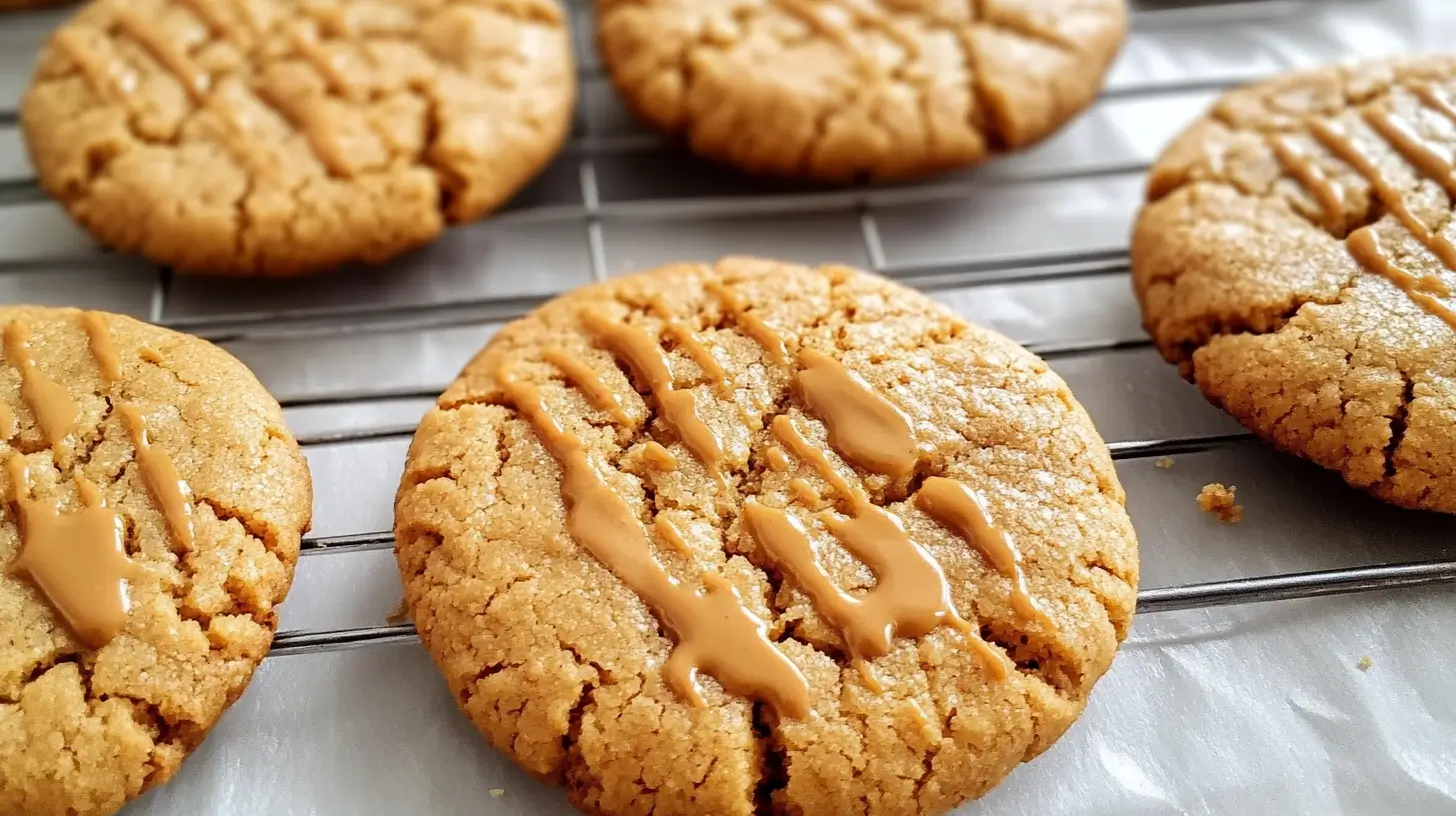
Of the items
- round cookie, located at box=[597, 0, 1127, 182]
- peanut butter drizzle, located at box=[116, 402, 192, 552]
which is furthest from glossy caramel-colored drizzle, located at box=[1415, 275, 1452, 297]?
peanut butter drizzle, located at box=[116, 402, 192, 552]

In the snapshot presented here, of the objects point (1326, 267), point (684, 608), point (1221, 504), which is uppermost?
point (1326, 267)

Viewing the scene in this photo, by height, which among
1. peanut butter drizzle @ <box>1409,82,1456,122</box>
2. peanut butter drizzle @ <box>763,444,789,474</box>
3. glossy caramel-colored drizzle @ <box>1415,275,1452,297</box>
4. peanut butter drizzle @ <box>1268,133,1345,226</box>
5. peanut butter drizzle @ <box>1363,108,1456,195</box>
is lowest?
peanut butter drizzle @ <box>763,444,789,474</box>

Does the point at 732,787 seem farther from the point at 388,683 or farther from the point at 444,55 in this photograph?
the point at 444,55

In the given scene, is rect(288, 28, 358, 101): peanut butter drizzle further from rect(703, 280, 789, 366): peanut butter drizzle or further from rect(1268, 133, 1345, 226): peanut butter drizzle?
rect(1268, 133, 1345, 226): peanut butter drizzle

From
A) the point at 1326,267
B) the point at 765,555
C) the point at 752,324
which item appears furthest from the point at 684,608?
the point at 1326,267

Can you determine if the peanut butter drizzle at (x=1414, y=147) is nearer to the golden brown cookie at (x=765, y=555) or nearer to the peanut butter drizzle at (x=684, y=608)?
the golden brown cookie at (x=765, y=555)

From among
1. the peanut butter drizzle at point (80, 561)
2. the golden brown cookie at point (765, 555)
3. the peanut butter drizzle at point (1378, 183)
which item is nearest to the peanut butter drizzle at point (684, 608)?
the golden brown cookie at point (765, 555)

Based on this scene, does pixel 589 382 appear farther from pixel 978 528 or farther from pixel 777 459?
pixel 978 528

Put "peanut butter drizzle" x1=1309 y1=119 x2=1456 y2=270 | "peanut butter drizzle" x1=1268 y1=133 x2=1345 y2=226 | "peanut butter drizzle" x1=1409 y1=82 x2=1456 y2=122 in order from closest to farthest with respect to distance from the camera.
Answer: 1. "peanut butter drizzle" x1=1309 y1=119 x2=1456 y2=270
2. "peanut butter drizzle" x1=1268 y1=133 x2=1345 y2=226
3. "peanut butter drizzle" x1=1409 y1=82 x2=1456 y2=122
